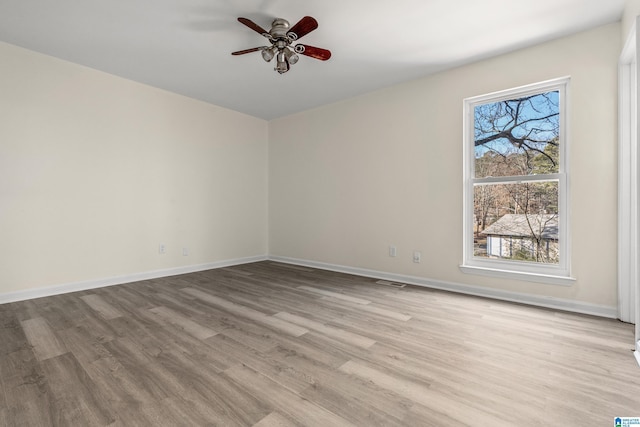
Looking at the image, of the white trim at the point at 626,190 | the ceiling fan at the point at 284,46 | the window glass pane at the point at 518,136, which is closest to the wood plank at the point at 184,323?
the ceiling fan at the point at 284,46

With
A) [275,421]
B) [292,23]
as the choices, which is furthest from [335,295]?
[292,23]

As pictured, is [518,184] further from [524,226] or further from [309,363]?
[309,363]

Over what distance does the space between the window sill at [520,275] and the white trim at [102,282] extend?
3594 millimetres

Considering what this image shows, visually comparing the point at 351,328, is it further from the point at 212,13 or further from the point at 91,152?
the point at 91,152

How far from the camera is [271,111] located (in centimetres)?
502

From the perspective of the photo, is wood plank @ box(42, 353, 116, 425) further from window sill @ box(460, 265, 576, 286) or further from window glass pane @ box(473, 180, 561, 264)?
window glass pane @ box(473, 180, 561, 264)

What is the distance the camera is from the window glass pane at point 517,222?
2965 mm

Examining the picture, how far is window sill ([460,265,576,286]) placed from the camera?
2.79 m

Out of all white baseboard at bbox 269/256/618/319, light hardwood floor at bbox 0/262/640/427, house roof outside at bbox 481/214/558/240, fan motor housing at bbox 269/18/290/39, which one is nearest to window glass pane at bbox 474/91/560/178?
house roof outside at bbox 481/214/558/240

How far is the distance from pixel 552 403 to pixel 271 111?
4.87m

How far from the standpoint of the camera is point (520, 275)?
301 cm

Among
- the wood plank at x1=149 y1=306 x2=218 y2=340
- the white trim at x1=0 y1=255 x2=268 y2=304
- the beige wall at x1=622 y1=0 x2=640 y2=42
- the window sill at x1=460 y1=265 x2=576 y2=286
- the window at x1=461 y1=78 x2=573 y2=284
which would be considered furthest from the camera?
the white trim at x1=0 y1=255 x2=268 y2=304

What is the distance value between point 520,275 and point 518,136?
1.46 meters

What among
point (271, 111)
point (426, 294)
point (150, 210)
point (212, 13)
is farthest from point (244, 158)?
point (426, 294)
